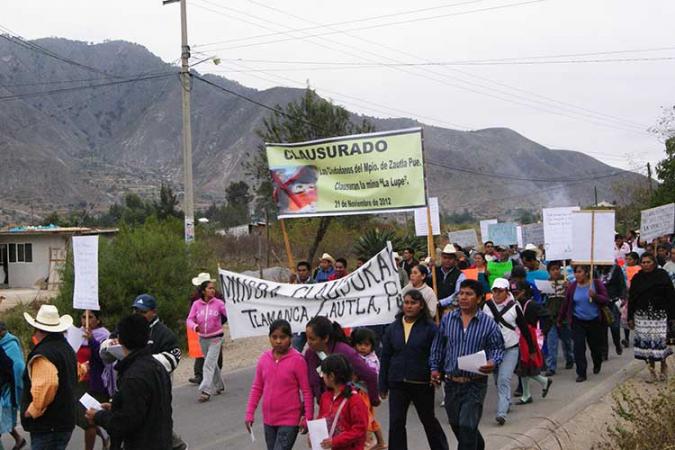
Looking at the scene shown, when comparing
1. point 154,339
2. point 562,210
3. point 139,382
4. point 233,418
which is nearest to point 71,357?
point 154,339

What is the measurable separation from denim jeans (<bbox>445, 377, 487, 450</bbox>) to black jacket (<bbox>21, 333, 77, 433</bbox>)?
9.93 feet

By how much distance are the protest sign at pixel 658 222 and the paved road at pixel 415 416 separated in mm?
8130

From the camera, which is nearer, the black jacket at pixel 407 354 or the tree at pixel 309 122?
the black jacket at pixel 407 354

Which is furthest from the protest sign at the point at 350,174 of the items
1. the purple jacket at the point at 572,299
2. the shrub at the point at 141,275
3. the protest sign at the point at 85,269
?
the shrub at the point at 141,275

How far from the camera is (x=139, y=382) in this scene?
190 inches

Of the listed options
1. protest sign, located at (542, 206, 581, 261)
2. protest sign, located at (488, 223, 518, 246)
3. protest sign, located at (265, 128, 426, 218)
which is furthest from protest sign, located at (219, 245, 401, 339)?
protest sign, located at (488, 223, 518, 246)

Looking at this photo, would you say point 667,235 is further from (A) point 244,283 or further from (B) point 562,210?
(A) point 244,283

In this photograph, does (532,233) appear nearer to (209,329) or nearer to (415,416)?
(209,329)

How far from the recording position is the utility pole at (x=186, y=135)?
18.9 m

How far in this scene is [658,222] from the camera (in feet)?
63.8

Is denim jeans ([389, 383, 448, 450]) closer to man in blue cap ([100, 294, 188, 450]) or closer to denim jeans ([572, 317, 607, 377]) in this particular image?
man in blue cap ([100, 294, 188, 450])

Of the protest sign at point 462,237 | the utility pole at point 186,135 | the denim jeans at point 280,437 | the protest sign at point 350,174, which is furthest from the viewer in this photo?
the protest sign at point 462,237

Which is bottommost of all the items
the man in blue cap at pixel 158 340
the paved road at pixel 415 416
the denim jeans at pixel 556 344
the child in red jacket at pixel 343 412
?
the paved road at pixel 415 416

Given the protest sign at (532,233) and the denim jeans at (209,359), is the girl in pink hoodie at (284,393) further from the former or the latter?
the protest sign at (532,233)
